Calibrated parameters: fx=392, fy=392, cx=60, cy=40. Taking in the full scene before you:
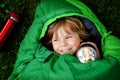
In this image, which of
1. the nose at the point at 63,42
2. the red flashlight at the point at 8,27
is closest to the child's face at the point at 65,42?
the nose at the point at 63,42

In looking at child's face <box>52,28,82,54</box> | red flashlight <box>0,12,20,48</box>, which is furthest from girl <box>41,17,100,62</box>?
red flashlight <box>0,12,20,48</box>

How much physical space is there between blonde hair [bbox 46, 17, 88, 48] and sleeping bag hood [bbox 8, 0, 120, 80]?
0.12ft

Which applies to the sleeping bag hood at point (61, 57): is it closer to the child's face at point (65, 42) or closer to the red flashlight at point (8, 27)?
the child's face at point (65, 42)

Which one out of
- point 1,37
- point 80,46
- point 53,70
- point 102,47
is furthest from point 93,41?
point 1,37

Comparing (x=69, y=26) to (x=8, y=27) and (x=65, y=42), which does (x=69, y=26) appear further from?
(x=8, y=27)

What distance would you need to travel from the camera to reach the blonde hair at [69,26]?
3.10 metres

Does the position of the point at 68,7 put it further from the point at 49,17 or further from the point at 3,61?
the point at 3,61

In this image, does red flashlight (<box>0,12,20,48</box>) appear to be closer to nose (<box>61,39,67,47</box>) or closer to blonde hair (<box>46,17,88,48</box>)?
blonde hair (<box>46,17,88,48</box>)

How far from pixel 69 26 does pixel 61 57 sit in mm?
302

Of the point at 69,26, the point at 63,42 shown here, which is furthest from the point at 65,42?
the point at 69,26

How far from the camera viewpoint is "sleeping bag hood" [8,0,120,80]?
2811 millimetres

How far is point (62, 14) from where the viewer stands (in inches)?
124

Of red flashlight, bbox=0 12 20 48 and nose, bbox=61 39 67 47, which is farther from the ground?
red flashlight, bbox=0 12 20 48

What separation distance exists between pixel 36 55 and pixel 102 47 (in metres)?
0.54
